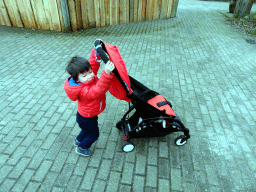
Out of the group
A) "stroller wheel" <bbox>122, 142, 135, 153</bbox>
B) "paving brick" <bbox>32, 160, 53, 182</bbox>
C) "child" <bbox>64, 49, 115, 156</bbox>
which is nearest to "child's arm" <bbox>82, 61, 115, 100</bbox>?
"child" <bbox>64, 49, 115, 156</bbox>

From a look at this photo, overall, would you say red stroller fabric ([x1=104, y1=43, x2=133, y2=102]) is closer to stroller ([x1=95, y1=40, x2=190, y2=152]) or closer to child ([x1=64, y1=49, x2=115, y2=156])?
stroller ([x1=95, y1=40, x2=190, y2=152])

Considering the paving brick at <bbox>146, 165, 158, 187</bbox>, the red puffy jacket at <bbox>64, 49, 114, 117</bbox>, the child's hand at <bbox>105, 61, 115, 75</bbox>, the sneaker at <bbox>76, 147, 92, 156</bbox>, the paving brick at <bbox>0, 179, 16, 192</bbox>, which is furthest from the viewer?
the sneaker at <bbox>76, 147, 92, 156</bbox>

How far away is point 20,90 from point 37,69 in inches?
43.6

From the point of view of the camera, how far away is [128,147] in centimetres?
285

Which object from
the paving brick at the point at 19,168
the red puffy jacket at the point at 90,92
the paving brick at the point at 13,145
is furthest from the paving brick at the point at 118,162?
the paving brick at the point at 13,145

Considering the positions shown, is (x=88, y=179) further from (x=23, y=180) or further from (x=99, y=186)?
(x=23, y=180)

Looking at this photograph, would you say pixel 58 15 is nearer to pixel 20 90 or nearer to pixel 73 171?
pixel 20 90

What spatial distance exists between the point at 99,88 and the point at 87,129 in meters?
0.83

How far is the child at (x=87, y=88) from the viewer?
1958 millimetres

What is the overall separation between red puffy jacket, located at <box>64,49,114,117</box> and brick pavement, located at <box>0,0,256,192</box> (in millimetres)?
968

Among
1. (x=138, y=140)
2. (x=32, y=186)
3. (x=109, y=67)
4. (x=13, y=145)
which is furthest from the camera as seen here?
(x=138, y=140)

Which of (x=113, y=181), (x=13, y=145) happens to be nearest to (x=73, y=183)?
(x=113, y=181)

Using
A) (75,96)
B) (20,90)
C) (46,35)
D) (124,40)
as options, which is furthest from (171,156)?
(46,35)

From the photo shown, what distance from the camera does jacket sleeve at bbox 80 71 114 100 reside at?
191 cm
